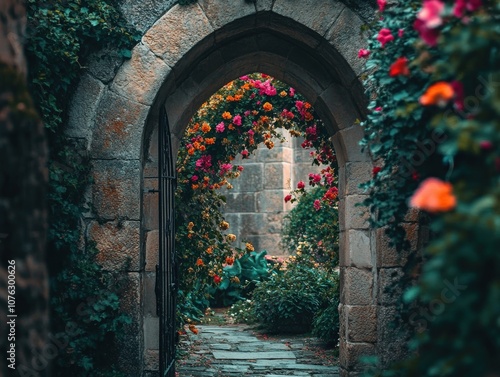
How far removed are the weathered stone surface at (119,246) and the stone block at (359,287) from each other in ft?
4.53

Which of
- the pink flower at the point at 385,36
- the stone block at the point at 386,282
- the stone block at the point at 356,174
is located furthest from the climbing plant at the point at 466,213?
the stone block at the point at 356,174

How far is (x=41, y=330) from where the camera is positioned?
1.86m

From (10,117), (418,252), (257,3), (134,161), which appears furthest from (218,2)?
(10,117)

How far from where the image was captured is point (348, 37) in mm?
4590

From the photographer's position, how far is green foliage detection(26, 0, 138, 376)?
411cm

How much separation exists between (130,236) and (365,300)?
1.56m

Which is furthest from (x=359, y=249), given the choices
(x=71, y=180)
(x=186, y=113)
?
(x=71, y=180)

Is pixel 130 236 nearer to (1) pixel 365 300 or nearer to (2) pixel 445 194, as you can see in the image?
(1) pixel 365 300

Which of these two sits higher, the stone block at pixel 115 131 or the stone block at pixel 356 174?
the stone block at pixel 115 131

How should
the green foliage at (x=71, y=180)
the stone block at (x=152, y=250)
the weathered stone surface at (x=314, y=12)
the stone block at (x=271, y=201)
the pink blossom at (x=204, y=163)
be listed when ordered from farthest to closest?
the stone block at (x=271, y=201)
the pink blossom at (x=204, y=163)
the stone block at (x=152, y=250)
the weathered stone surface at (x=314, y=12)
the green foliage at (x=71, y=180)

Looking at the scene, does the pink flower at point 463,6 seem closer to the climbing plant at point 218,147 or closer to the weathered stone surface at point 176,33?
the weathered stone surface at point 176,33

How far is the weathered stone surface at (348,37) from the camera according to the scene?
15.0 feet

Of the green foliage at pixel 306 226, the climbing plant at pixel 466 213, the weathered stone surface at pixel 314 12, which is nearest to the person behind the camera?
the climbing plant at pixel 466 213

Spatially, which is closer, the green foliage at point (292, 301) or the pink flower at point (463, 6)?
the pink flower at point (463, 6)
